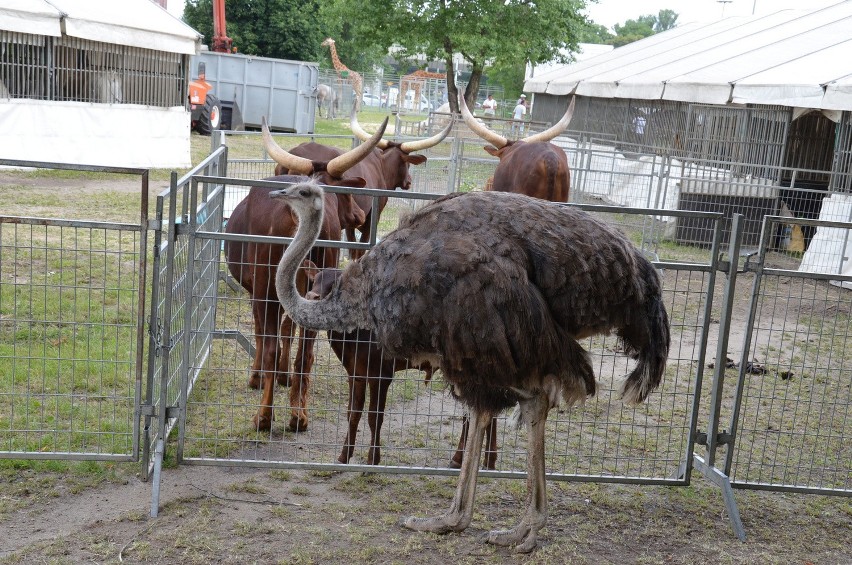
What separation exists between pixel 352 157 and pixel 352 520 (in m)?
3.60

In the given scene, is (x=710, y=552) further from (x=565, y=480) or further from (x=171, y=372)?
(x=171, y=372)

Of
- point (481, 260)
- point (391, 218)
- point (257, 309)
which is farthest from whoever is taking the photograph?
point (391, 218)

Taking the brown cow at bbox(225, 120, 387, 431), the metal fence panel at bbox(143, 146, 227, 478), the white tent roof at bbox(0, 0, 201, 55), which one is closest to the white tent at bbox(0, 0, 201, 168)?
the white tent roof at bbox(0, 0, 201, 55)

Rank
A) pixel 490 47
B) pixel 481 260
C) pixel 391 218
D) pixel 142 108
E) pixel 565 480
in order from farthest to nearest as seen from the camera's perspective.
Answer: pixel 490 47 < pixel 142 108 < pixel 391 218 < pixel 565 480 < pixel 481 260

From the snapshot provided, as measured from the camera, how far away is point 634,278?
4.68 m

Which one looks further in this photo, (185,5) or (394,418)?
(185,5)

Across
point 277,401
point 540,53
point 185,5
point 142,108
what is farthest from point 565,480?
point 185,5

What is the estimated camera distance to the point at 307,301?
4914mm

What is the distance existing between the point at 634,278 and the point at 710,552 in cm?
156

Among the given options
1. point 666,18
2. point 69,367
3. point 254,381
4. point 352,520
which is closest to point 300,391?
point 254,381

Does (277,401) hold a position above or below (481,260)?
below

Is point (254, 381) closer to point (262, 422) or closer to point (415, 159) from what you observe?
point (262, 422)

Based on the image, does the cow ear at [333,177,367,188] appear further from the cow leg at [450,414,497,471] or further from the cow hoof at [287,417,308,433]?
the cow leg at [450,414,497,471]

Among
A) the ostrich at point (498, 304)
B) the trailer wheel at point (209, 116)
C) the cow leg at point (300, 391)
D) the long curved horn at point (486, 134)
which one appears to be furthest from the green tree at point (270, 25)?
the ostrich at point (498, 304)
